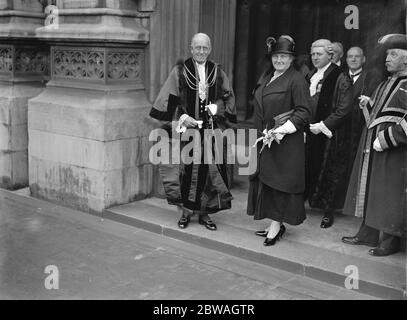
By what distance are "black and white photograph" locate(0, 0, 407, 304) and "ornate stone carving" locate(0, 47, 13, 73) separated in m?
0.03

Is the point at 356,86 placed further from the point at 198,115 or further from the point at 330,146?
the point at 198,115

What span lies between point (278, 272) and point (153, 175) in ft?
9.15

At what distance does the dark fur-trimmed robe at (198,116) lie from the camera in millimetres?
6207

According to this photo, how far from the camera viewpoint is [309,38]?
8406 mm

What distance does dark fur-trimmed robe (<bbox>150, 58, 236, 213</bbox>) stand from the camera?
6.21m

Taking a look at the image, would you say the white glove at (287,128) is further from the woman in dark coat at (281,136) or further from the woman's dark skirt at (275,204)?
the woman's dark skirt at (275,204)

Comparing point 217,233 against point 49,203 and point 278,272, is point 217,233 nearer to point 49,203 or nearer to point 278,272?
point 278,272

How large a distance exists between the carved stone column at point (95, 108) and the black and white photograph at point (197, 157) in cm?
2

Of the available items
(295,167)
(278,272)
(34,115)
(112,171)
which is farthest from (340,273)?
(34,115)

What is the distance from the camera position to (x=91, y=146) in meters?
7.07

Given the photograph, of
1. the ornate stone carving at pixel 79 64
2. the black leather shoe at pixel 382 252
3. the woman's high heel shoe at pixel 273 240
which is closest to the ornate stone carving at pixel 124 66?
the ornate stone carving at pixel 79 64

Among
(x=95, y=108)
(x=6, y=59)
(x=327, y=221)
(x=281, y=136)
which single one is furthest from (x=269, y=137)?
(x=6, y=59)

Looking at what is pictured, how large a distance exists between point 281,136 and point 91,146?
106 inches

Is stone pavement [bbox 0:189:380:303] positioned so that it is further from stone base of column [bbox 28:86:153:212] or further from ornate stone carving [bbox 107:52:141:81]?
ornate stone carving [bbox 107:52:141:81]
